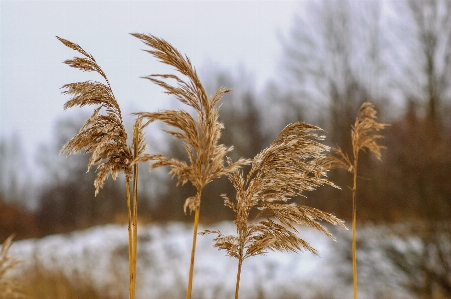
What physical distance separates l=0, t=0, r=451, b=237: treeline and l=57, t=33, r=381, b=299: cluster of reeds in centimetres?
386

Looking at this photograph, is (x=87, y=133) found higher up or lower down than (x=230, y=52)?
lower down

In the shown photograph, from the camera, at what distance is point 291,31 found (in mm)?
9922

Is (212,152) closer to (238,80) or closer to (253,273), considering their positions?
(253,273)

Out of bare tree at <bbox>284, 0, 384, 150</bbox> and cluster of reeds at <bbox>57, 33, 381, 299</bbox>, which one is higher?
bare tree at <bbox>284, 0, 384, 150</bbox>

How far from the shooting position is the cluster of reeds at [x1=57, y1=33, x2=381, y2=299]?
5.40 feet

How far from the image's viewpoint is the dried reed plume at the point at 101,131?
5.70 ft

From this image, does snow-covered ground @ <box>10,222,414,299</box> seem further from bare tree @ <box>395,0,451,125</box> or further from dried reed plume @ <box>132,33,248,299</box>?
dried reed plume @ <box>132,33,248,299</box>

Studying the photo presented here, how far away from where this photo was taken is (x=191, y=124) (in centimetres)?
164

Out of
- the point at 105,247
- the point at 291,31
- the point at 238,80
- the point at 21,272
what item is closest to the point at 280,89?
the point at 291,31

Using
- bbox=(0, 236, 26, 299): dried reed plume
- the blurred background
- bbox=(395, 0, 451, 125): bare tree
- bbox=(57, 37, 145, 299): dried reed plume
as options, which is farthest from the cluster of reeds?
bbox=(395, 0, 451, 125): bare tree

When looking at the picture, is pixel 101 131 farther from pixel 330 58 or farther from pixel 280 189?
pixel 330 58

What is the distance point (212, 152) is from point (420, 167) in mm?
5148

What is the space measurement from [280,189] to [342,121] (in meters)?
7.31

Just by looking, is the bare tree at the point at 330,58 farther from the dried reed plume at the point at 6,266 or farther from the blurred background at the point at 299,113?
the dried reed plume at the point at 6,266
